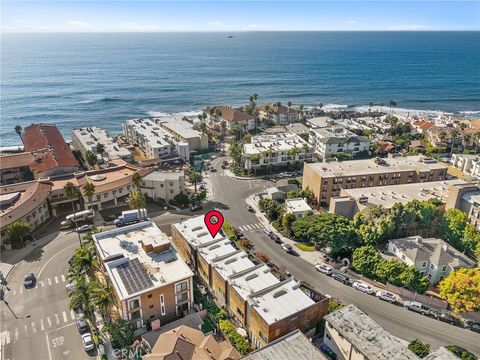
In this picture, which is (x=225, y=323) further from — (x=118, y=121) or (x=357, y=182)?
(x=118, y=121)

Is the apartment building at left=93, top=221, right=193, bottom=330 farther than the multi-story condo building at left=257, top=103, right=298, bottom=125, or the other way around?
the multi-story condo building at left=257, top=103, right=298, bottom=125

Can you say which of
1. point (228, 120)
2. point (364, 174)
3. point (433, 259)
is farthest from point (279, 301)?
point (228, 120)

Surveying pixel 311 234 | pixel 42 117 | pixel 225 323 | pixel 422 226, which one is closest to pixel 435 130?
pixel 422 226

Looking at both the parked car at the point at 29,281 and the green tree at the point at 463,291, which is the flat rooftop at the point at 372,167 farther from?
the parked car at the point at 29,281

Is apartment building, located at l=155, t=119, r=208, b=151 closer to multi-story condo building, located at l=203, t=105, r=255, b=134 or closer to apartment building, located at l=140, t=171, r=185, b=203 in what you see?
multi-story condo building, located at l=203, t=105, r=255, b=134

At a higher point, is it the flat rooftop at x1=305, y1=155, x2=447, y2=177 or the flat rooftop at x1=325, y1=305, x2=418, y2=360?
the flat rooftop at x1=305, y1=155, x2=447, y2=177

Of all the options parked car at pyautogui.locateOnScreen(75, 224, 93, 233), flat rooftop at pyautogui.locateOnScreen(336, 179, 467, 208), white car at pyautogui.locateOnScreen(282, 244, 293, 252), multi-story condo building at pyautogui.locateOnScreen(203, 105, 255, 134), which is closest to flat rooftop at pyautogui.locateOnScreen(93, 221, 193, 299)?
parked car at pyautogui.locateOnScreen(75, 224, 93, 233)
